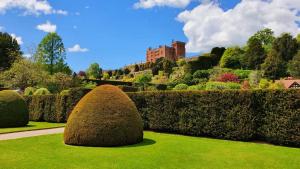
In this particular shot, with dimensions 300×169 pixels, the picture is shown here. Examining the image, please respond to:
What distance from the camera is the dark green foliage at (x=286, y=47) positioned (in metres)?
58.8

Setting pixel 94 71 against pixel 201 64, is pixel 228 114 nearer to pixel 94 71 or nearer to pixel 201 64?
pixel 201 64

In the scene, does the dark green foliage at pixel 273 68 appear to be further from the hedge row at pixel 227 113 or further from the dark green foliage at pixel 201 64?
the hedge row at pixel 227 113

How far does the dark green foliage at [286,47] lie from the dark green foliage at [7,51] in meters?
49.2

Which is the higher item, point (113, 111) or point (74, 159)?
point (113, 111)

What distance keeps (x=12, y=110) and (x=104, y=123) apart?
35.9 feet

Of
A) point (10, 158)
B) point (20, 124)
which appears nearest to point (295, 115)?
point (10, 158)

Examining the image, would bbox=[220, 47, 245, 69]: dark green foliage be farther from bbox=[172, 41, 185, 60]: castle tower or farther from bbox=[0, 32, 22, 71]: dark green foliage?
bbox=[172, 41, 185, 60]: castle tower

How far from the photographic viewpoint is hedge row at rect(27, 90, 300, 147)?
434 inches

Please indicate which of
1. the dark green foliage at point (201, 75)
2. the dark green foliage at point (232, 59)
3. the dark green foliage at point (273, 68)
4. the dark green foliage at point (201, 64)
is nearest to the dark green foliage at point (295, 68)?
the dark green foliage at point (273, 68)

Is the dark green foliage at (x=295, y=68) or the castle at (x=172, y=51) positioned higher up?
the castle at (x=172, y=51)

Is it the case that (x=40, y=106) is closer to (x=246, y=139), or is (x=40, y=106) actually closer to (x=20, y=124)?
(x=20, y=124)

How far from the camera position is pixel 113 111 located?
10695mm

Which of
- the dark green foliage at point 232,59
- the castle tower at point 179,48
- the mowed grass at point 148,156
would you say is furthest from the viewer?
the castle tower at point 179,48

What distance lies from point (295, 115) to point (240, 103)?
7.38 ft
